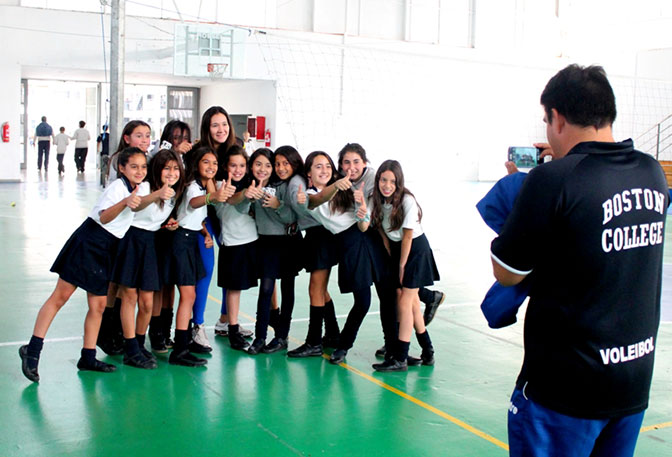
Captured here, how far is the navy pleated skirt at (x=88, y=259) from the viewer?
405 cm

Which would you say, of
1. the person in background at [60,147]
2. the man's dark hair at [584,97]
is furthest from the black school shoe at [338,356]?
the person in background at [60,147]

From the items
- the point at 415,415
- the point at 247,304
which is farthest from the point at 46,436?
the point at 247,304

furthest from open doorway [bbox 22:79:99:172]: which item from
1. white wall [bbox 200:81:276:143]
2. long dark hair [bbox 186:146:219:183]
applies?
long dark hair [bbox 186:146:219:183]

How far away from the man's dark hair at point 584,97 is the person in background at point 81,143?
20150 millimetres

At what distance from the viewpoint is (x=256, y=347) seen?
15.6ft

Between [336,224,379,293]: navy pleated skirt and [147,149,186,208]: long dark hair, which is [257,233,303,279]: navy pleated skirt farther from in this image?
[147,149,186,208]: long dark hair

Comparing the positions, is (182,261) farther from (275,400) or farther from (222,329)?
(275,400)

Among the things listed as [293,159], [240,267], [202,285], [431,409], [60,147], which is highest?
[293,159]

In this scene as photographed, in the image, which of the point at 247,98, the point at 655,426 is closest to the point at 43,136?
the point at 247,98

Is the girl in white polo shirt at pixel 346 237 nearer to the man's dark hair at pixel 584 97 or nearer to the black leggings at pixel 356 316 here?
the black leggings at pixel 356 316

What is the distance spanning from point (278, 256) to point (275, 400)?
1172mm

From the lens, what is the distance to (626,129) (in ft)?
77.6

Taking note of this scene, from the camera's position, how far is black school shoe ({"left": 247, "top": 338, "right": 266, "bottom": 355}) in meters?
4.75

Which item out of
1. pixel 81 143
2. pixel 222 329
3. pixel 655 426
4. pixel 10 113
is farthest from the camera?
pixel 81 143
